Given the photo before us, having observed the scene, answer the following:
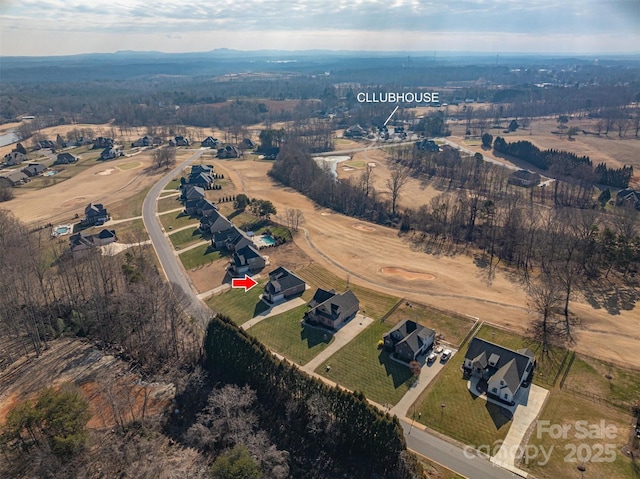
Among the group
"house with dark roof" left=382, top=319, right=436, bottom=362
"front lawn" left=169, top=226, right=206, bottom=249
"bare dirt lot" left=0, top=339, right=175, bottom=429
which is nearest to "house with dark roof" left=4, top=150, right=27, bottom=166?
"front lawn" left=169, top=226, right=206, bottom=249

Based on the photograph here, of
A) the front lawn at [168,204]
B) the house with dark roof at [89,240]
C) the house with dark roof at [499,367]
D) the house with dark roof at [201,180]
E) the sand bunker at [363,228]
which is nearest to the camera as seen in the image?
the house with dark roof at [499,367]

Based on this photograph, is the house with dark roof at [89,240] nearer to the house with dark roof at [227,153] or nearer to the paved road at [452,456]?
the paved road at [452,456]

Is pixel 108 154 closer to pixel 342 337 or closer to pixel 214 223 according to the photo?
pixel 214 223

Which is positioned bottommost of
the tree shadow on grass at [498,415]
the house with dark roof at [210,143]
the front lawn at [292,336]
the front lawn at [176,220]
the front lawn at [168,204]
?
the front lawn at [292,336]

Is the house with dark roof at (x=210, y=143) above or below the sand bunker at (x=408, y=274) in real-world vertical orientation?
above

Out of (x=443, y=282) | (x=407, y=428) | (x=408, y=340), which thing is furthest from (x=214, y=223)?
(x=407, y=428)

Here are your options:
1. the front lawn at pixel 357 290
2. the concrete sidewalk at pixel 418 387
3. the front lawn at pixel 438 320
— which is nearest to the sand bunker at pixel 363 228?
the front lawn at pixel 357 290
